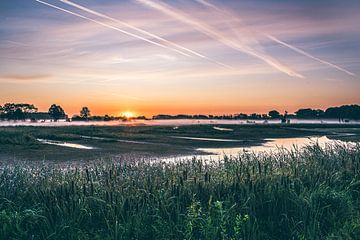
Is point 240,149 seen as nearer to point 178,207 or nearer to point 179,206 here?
point 179,206

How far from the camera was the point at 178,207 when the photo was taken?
10297 millimetres

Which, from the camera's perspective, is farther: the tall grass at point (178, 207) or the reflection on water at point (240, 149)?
the reflection on water at point (240, 149)

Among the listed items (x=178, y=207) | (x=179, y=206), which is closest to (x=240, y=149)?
(x=179, y=206)

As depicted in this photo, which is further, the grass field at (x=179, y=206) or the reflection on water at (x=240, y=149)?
the reflection on water at (x=240, y=149)

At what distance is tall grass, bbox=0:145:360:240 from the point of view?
9539 millimetres

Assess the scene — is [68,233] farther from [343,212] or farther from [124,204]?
[343,212]

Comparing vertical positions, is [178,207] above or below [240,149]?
above

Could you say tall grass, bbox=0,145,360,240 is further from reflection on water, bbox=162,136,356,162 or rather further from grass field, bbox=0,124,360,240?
reflection on water, bbox=162,136,356,162

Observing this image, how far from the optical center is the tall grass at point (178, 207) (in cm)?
954

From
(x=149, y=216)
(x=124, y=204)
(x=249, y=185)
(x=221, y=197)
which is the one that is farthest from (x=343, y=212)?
(x=124, y=204)

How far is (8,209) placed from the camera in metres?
→ 10.6

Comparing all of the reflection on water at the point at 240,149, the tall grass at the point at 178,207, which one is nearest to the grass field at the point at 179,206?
the tall grass at the point at 178,207

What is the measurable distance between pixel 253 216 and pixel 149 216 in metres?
2.75

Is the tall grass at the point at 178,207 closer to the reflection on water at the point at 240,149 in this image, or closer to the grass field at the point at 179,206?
the grass field at the point at 179,206
